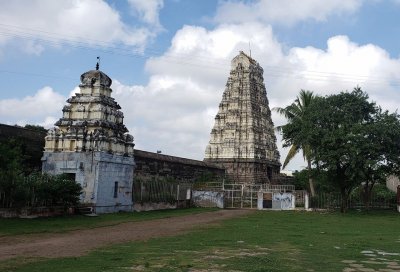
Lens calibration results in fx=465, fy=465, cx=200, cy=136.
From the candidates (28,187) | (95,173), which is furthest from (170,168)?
(28,187)

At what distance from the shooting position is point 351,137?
94.8 feet

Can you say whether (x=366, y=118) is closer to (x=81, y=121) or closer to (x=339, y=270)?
(x=81, y=121)

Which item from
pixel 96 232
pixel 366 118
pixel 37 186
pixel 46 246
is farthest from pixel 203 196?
pixel 46 246

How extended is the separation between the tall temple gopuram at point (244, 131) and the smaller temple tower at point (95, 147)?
24373 mm

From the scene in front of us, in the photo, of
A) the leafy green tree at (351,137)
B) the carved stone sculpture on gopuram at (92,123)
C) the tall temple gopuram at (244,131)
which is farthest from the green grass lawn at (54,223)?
the tall temple gopuram at (244,131)

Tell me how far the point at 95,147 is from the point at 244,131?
28.8m

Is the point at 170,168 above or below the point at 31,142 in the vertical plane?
below

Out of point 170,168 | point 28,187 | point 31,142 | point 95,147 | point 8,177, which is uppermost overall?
point 31,142

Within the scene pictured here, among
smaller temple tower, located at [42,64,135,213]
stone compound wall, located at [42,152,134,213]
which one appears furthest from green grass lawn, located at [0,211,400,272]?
smaller temple tower, located at [42,64,135,213]

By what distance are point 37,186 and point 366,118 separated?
21905 mm

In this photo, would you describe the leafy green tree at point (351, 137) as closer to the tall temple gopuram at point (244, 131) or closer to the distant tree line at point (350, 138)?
the distant tree line at point (350, 138)

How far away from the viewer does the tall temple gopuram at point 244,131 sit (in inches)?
2021

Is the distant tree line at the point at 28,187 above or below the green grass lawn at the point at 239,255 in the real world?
above

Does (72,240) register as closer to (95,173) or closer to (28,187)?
(28,187)
